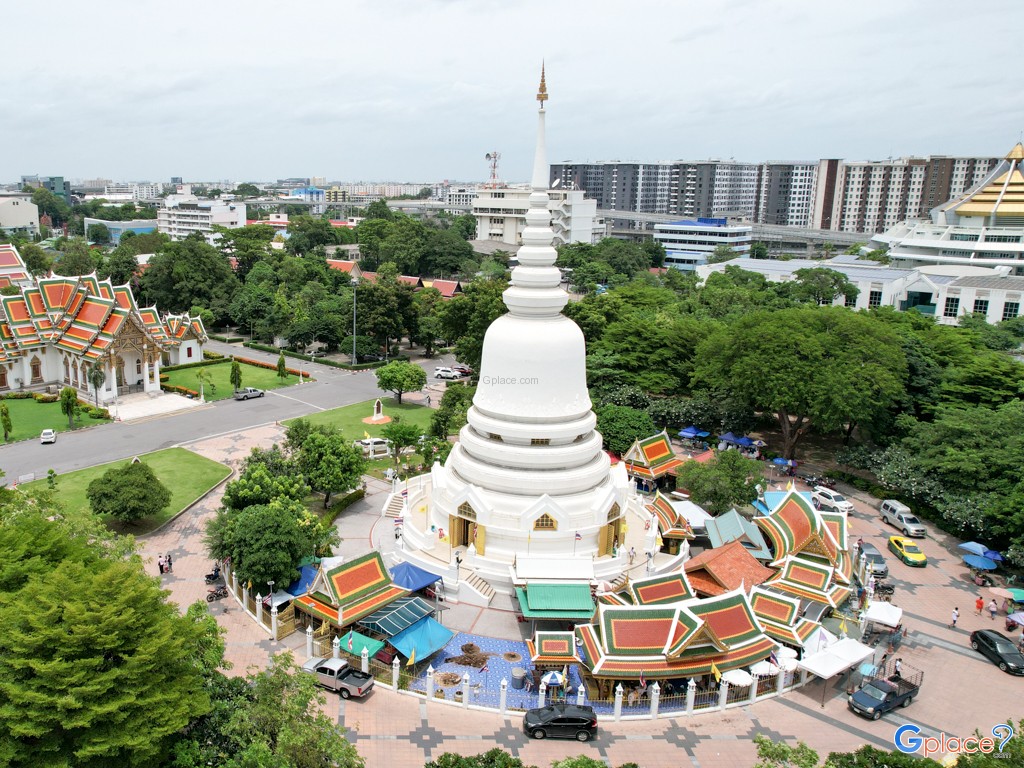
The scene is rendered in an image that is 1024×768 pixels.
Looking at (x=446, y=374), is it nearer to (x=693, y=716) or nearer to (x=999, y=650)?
(x=693, y=716)

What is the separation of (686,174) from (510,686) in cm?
15101

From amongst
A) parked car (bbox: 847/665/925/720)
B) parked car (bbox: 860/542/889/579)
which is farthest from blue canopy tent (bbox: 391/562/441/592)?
parked car (bbox: 860/542/889/579)

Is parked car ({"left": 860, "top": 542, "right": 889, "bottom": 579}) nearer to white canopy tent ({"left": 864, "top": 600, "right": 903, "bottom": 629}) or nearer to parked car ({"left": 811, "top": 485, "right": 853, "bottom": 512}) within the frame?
white canopy tent ({"left": 864, "top": 600, "right": 903, "bottom": 629})

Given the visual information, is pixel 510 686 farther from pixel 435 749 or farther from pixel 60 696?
pixel 60 696

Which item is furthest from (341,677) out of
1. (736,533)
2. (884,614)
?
(884,614)

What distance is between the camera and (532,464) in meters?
28.4

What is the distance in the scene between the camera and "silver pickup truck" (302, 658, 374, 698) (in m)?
21.5

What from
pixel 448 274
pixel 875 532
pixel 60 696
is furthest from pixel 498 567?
pixel 448 274

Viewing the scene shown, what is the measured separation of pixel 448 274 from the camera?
325 feet

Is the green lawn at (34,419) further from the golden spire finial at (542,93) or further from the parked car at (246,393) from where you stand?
the golden spire finial at (542,93)

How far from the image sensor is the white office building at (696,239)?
113981 mm

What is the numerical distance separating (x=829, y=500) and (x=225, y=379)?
41951 mm

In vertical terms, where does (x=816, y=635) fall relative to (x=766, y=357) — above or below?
below

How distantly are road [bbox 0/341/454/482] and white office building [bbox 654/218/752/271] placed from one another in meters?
66.9
